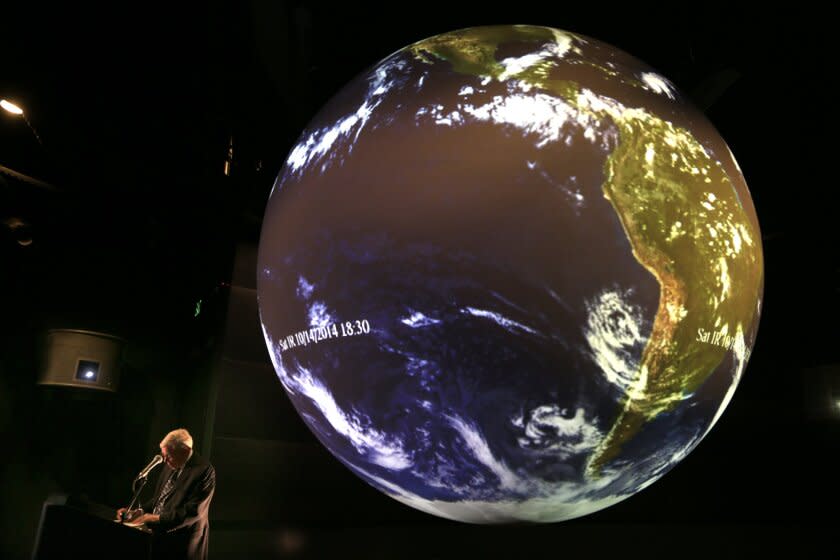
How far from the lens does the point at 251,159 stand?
371 centimetres

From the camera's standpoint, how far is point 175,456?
3201mm

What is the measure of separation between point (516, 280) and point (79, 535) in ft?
7.07

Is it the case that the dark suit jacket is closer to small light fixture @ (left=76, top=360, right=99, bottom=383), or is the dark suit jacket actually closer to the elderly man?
the elderly man

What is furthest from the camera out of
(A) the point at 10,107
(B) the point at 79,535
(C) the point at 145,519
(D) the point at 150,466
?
(D) the point at 150,466

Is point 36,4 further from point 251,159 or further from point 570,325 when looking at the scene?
point 570,325

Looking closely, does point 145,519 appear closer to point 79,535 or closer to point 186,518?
point 186,518

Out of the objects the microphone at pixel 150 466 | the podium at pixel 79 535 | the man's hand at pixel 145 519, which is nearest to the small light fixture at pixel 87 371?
the microphone at pixel 150 466

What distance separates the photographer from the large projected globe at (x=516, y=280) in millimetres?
1129

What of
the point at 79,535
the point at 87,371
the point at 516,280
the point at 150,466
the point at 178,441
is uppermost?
the point at 87,371

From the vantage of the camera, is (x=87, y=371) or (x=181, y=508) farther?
(x=87, y=371)

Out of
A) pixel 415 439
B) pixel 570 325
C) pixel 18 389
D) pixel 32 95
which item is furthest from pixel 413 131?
pixel 18 389

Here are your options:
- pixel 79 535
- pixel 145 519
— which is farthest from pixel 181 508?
pixel 79 535

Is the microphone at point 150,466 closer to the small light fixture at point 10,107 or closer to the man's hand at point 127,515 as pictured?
the man's hand at point 127,515

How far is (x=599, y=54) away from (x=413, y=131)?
1.79 feet
